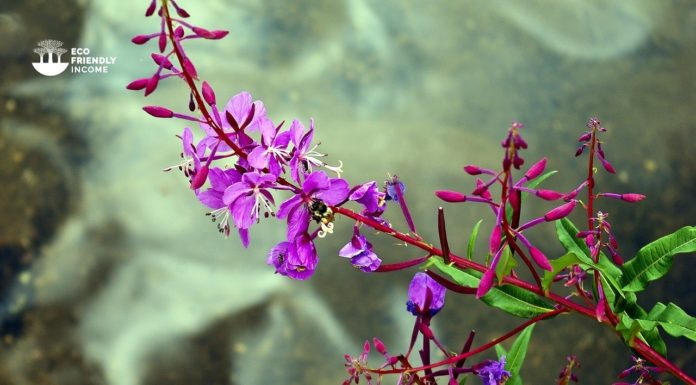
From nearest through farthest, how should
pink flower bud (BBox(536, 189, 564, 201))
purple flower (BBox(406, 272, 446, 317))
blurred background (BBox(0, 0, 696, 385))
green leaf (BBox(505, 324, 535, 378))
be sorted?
1. pink flower bud (BBox(536, 189, 564, 201))
2. purple flower (BBox(406, 272, 446, 317))
3. green leaf (BBox(505, 324, 535, 378))
4. blurred background (BBox(0, 0, 696, 385))

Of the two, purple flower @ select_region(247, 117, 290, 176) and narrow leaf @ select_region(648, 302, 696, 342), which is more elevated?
purple flower @ select_region(247, 117, 290, 176)

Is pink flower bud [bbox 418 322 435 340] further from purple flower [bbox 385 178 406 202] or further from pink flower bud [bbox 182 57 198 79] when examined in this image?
pink flower bud [bbox 182 57 198 79]

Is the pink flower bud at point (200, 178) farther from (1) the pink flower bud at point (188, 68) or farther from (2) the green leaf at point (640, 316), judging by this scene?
(2) the green leaf at point (640, 316)

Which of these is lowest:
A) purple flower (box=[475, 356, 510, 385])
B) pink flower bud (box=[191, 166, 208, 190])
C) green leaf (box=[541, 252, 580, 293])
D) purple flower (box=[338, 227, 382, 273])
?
purple flower (box=[475, 356, 510, 385])

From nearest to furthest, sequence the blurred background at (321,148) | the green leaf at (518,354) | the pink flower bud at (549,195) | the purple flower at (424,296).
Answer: the pink flower bud at (549,195), the purple flower at (424,296), the green leaf at (518,354), the blurred background at (321,148)

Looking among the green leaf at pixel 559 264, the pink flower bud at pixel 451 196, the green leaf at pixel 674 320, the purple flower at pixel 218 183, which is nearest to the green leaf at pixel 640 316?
the green leaf at pixel 674 320

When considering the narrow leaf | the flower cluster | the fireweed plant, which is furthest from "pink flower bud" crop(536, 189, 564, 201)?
the narrow leaf
